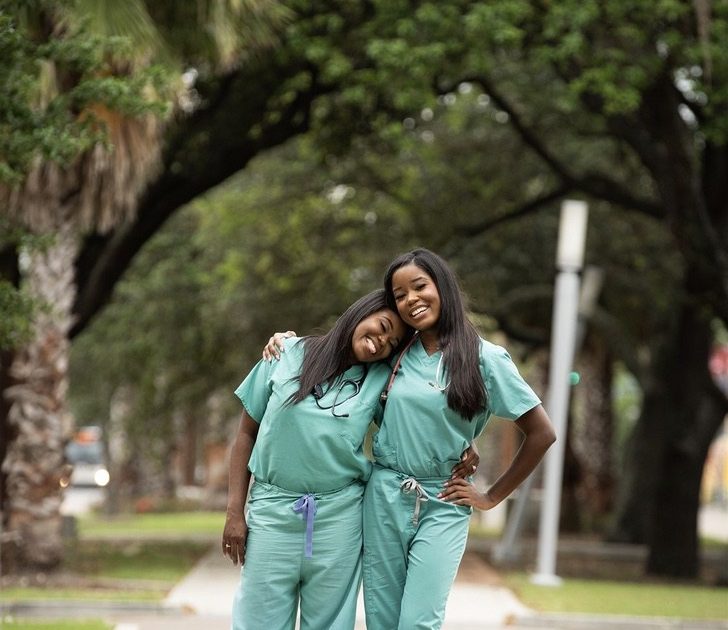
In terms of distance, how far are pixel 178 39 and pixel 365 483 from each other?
8818 mm

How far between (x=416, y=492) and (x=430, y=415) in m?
0.28

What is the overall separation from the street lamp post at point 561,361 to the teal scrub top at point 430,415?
9.29 m

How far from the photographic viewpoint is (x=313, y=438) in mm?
5121

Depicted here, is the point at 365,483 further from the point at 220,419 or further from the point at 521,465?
the point at 220,419

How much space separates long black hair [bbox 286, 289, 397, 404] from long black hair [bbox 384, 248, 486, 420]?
3.9 inches

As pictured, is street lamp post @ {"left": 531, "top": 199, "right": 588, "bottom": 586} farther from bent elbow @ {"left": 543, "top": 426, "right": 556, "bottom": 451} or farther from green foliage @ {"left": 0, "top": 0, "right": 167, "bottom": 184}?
bent elbow @ {"left": 543, "top": 426, "right": 556, "bottom": 451}

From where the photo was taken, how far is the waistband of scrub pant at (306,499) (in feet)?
16.8

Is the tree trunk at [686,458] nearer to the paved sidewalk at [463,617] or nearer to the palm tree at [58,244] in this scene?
the paved sidewalk at [463,617]

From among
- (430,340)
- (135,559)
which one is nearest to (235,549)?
(430,340)

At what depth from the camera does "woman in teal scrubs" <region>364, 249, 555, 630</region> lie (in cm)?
517

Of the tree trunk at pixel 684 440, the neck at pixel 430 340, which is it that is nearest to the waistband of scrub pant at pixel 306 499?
the neck at pixel 430 340

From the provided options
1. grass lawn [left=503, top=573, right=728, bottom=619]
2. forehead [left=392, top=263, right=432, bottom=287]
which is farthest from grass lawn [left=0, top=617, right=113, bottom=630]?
forehead [left=392, top=263, right=432, bottom=287]

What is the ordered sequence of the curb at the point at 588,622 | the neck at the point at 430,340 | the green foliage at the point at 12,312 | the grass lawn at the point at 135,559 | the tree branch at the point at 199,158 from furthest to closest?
the tree branch at the point at 199,158, the grass lawn at the point at 135,559, the curb at the point at 588,622, the green foliage at the point at 12,312, the neck at the point at 430,340

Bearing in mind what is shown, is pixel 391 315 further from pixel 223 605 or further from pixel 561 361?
pixel 561 361
